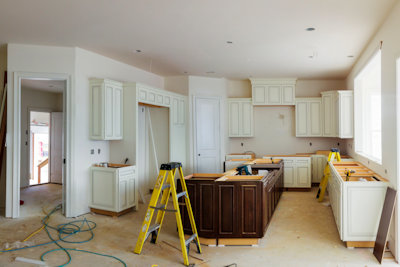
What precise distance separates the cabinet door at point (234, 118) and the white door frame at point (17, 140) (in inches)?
167

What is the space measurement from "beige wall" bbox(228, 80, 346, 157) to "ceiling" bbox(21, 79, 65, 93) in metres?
4.45

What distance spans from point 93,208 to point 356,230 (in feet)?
13.6

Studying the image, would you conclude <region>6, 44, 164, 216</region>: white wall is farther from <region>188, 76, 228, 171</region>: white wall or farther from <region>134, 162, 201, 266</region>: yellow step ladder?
<region>188, 76, 228, 171</region>: white wall

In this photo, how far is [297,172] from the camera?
7.33 meters

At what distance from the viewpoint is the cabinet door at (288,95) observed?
778 cm

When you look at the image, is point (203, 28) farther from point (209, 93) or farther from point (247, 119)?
point (247, 119)

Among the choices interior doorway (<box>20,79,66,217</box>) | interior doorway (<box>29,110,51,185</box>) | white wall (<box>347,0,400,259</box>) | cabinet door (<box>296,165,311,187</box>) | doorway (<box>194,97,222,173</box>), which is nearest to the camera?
white wall (<box>347,0,400,259</box>)

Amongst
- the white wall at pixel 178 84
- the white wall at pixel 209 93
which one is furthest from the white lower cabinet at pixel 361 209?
the white wall at pixel 178 84

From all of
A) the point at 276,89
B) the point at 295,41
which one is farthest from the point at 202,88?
the point at 295,41

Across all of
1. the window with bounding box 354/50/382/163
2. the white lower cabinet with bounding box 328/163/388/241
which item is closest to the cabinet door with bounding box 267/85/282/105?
the window with bounding box 354/50/382/163

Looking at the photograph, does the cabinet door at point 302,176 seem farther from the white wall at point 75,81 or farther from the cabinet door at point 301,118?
the white wall at point 75,81

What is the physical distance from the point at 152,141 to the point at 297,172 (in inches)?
141

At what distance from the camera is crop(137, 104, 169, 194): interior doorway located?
271 inches

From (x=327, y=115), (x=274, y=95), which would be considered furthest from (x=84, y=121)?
(x=327, y=115)
